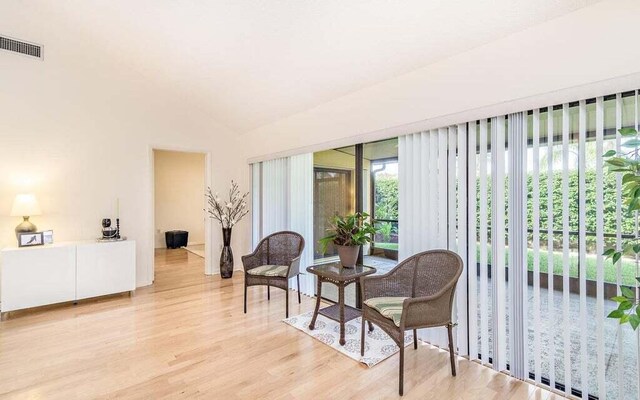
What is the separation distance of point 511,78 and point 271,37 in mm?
2189

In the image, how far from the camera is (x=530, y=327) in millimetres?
2633

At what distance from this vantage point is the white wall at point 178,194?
8.35 meters

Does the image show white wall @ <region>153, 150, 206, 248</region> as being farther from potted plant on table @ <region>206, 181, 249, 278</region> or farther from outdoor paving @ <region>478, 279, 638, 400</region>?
outdoor paving @ <region>478, 279, 638, 400</region>

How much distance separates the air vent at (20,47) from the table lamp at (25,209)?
1828 mm

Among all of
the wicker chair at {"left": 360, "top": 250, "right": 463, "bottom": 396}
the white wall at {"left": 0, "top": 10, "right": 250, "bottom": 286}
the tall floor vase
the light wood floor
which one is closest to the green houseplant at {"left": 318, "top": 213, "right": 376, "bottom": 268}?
the wicker chair at {"left": 360, "top": 250, "right": 463, "bottom": 396}

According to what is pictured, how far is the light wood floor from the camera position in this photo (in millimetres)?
2158

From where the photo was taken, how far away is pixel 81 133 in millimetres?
4297

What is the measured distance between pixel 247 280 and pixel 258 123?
2.62m

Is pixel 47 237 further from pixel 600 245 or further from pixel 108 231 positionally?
pixel 600 245

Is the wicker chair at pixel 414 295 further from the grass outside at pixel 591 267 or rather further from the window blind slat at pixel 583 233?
the window blind slat at pixel 583 233

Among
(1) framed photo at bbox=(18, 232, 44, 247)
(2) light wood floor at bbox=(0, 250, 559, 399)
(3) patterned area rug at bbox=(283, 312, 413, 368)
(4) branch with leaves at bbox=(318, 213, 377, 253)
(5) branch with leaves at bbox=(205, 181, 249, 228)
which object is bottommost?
(2) light wood floor at bbox=(0, 250, 559, 399)

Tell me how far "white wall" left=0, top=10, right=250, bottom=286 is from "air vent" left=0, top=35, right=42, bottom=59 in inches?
2.8

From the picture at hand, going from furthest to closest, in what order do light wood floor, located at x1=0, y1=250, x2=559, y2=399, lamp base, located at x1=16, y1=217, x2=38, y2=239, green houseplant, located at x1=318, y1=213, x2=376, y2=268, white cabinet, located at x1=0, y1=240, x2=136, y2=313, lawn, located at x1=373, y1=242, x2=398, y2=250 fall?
1. lamp base, located at x1=16, y1=217, x2=38, y2=239
2. white cabinet, located at x1=0, y1=240, x2=136, y2=313
3. lawn, located at x1=373, y1=242, x2=398, y2=250
4. green houseplant, located at x1=318, y1=213, x2=376, y2=268
5. light wood floor, located at x1=0, y1=250, x2=559, y2=399

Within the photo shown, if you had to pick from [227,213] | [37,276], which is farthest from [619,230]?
[37,276]
